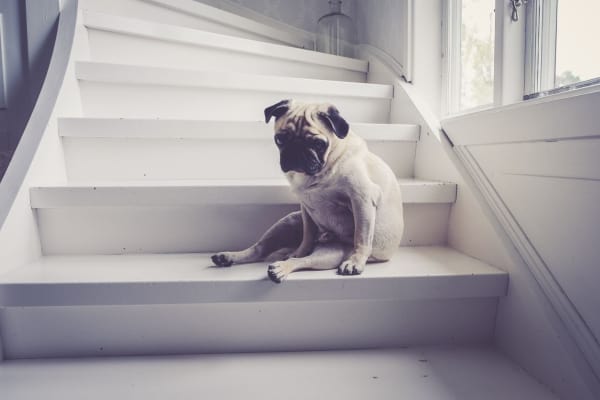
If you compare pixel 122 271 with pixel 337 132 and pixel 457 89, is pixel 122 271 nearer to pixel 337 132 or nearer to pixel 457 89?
pixel 337 132

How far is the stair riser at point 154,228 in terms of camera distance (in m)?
1.08

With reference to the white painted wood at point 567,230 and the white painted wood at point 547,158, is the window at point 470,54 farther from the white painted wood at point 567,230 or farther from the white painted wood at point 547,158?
the white painted wood at point 567,230

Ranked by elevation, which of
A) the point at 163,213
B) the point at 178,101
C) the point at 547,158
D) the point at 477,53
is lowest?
the point at 163,213

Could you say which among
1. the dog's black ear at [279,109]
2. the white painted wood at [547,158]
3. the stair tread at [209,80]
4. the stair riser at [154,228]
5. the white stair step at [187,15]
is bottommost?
the stair riser at [154,228]

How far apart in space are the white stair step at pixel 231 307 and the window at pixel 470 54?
2.63 ft

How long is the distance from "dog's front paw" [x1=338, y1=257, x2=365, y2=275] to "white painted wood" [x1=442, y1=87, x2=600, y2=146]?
52 cm

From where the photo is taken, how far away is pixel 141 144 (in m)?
1.27

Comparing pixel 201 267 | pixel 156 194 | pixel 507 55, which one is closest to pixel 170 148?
pixel 156 194

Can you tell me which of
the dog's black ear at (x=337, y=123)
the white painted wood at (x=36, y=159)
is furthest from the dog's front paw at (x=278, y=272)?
the white painted wood at (x=36, y=159)

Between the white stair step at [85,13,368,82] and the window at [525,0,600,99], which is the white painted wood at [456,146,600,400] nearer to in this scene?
the window at [525,0,600,99]

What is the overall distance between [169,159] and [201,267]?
0.51 meters

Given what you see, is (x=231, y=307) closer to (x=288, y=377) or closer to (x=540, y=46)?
(x=288, y=377)

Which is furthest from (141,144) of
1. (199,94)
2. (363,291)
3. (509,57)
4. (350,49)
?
(350,49)

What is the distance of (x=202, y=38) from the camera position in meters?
1.71
